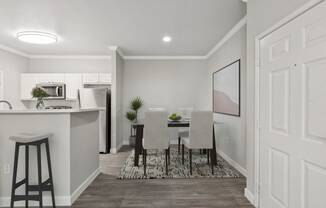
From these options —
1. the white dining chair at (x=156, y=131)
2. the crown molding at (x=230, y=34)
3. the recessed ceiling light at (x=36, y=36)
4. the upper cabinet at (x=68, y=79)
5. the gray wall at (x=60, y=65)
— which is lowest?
the white dining chair at (x=156, y=131)

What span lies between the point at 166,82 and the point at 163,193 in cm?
389

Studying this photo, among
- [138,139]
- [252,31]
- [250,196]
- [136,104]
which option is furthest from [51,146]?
[136,104]

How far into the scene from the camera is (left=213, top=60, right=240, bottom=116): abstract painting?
397cm

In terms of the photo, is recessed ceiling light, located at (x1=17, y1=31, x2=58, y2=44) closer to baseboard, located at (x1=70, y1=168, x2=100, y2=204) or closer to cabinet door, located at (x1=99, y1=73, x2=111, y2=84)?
cabinet door, located at (x1=99, y1=73, x2=111, y2=84)

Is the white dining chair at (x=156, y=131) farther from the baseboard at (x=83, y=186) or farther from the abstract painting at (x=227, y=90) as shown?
the abstract painting at (x=227, y=90)

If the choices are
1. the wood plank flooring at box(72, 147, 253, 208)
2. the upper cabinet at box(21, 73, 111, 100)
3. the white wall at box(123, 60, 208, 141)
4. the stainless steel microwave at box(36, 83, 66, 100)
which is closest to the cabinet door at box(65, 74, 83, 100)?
the upper cabinet at box(21, 73, 111, 100)

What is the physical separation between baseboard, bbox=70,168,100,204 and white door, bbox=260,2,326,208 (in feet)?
7.04

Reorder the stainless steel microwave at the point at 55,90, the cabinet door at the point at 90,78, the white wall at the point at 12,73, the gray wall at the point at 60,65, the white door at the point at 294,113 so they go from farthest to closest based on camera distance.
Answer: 1. the gray wall at the point at 60,65
2. the cabinet door at the point at 90,78
3. the stainless steel microwave at the point at 55,90
4. the white wall at the point at 12,73
5. the white door at the point at 294,113

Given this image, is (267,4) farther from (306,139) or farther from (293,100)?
(306,139)

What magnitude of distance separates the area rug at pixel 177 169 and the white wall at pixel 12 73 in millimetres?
3446

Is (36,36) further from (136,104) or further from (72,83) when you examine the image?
(136,104)

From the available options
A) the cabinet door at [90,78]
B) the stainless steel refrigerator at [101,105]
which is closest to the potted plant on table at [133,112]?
the stainless steel refrigerator at [101,105]

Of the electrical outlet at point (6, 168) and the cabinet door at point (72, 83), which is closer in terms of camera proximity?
the electrical outlet at point (6, 168)

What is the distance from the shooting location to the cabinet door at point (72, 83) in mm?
5918
